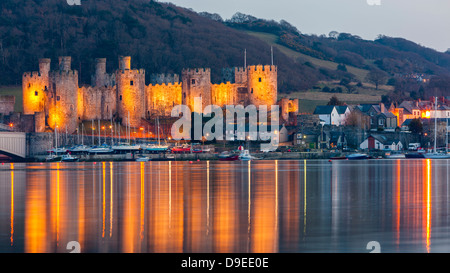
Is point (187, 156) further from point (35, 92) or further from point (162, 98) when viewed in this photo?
point (35, 92)

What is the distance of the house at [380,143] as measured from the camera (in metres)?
64.7

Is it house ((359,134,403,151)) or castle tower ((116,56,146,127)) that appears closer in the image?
castle tower ((116,56,146,127))

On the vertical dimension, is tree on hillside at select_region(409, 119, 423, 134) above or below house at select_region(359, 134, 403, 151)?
above

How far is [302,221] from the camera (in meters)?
19.9

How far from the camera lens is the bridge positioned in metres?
55.0

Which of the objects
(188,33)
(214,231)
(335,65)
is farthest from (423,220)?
(335,65)

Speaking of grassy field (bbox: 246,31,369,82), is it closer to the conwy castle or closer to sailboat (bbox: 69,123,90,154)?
the conwy castle

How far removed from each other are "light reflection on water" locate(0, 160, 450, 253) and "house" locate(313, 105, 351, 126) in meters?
33.1

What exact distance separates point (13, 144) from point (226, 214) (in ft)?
122

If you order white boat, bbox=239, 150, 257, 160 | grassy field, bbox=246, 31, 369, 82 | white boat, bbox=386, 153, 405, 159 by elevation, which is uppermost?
grassy field, bbox=246, 31, 369, 82

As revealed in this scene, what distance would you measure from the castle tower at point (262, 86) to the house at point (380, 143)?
8.10m

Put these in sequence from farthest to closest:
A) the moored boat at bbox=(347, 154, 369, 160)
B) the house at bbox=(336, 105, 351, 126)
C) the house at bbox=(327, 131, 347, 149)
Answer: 1. the house at bbox=(336, 105, 351, 126)
2. the house at bbox=(327, 131, 347, 149)
3. the moored boat at bbox=(347, 154, 369, 160)

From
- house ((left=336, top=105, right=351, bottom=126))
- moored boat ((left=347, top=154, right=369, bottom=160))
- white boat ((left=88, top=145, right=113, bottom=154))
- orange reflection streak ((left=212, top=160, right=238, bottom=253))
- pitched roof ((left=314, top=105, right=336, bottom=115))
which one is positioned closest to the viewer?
orange reflection streak ((left=212, top=160, right=238, bottom=253))

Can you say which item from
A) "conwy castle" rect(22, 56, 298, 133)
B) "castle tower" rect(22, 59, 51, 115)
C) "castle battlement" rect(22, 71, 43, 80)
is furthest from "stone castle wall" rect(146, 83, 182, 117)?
"castle battlement" rect(22, 71, 43, 80)
